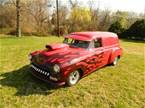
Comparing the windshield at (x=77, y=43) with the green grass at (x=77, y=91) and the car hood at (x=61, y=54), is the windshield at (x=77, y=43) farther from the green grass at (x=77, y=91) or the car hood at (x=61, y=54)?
the green grass at (x=77, y=91)

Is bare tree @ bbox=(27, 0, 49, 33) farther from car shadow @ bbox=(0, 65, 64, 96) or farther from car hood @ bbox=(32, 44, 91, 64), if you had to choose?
car hood @ bbox=(32, 44, 91, 64)

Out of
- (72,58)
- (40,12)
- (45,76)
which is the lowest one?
(45,76)

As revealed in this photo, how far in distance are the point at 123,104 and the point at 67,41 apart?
3320 millimetres

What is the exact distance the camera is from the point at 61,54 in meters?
6.63

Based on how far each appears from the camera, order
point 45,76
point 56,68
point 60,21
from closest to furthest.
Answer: point 56,68, point 45,76, point 60,21

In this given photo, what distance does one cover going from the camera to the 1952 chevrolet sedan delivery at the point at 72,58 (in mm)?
6116

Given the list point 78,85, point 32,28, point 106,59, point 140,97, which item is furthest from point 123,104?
point 32,28

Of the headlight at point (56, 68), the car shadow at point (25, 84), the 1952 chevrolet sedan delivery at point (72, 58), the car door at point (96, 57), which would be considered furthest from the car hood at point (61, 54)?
the car shadow at point (25, 84)

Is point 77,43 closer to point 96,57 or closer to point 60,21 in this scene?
point 96,57

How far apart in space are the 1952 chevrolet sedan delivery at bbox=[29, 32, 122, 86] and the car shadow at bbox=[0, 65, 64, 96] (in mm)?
311

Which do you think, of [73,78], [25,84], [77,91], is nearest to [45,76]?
[25,84]

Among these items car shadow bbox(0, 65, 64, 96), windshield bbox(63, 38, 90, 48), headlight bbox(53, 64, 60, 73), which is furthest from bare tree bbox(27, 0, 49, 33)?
headlight bbox(53, 64, 60, 73)

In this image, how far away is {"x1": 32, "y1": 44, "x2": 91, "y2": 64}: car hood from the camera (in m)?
6.30

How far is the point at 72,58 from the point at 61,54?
17.2 inches
